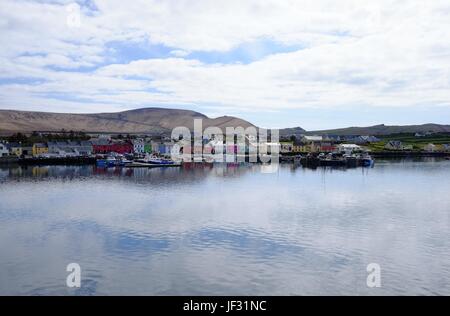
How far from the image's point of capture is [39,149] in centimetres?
5738

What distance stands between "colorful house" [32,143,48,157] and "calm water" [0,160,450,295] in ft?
108

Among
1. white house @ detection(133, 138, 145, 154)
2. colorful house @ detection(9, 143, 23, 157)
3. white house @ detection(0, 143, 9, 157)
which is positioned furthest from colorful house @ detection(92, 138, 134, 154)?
white house @ detection(0, 143, 9, 157)

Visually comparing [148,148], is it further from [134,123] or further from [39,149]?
[134,123]

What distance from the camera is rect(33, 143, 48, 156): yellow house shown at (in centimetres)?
5681

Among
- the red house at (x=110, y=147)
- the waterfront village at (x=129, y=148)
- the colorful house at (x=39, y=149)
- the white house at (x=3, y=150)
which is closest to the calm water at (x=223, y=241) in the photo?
the waterfront village at (x=129, y=148)

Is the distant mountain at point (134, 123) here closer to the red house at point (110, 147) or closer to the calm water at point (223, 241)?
the red house at point (110, 147)

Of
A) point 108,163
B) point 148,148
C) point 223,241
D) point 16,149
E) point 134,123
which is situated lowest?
point 223,241

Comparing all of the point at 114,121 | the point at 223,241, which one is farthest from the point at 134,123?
the point at 223,241

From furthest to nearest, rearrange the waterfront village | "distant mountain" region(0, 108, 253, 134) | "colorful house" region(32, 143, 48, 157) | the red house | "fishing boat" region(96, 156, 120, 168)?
"distant mountain" region(0, 108, 253, 134) < the red house < "colorful house" region(32, 143, 48, 157) < the waterfront village < "fishing boat" region(96, 156, 120, 168)

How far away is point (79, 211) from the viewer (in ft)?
64.2

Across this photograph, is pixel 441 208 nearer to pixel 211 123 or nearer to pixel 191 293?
pixel 191 293

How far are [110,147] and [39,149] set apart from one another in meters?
9.46

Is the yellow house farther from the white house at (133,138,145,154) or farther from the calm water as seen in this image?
the calm water
